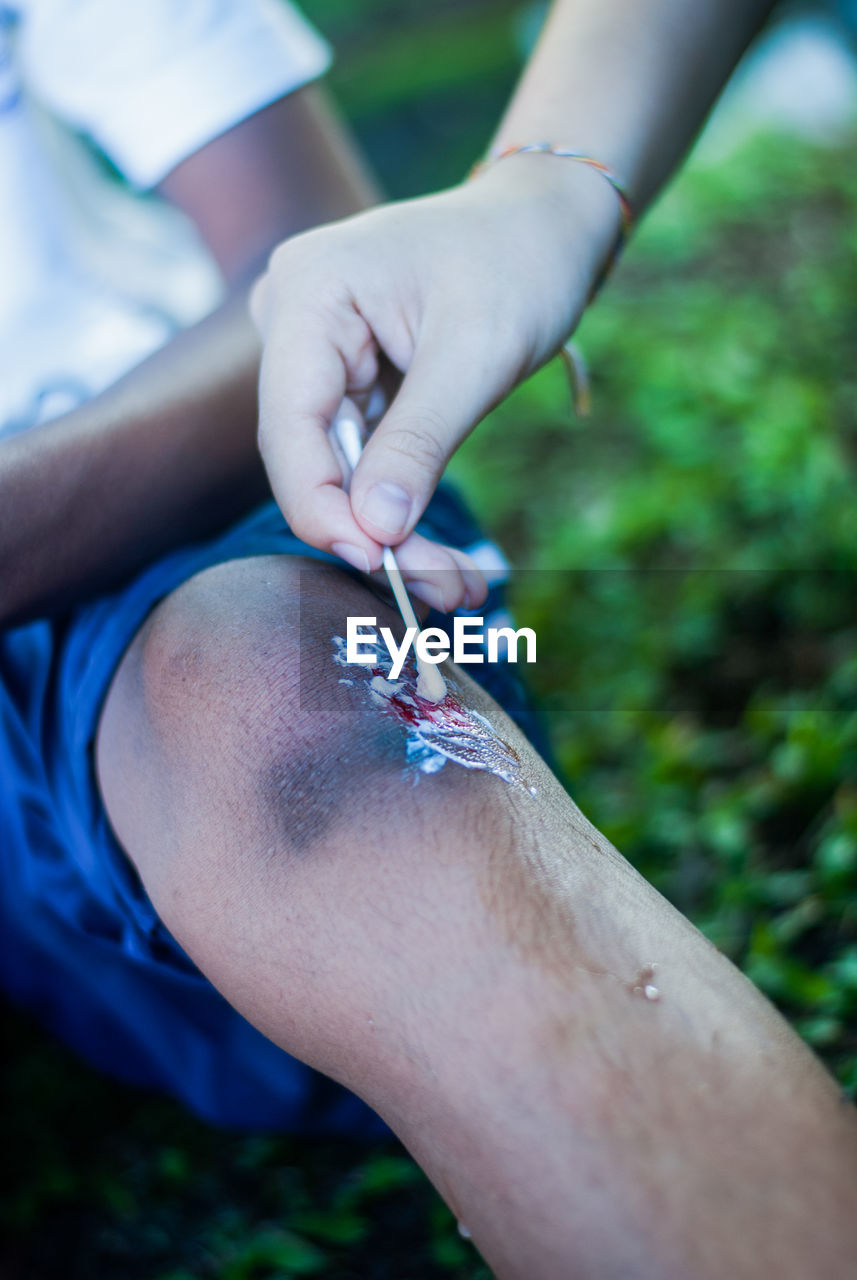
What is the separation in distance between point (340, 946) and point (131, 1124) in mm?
906

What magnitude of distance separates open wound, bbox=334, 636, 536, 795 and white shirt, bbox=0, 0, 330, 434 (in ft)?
1.91

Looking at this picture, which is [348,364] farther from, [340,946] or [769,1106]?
[769,1106]

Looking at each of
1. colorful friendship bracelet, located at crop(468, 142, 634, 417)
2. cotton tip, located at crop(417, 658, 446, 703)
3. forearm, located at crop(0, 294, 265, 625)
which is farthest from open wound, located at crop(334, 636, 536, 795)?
colorful friendship bracelet, located at crop(468, 142, 634, 417)

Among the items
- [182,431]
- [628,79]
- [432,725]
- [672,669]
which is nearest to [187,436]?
[182,431]

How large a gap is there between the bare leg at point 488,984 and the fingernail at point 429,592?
10 cm

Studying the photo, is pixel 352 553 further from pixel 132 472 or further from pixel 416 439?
pixel 132 472

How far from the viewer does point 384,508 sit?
77 cm

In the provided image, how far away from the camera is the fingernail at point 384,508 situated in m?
0.77

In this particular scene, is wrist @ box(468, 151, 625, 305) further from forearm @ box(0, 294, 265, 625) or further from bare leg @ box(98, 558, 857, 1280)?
bare leg @ box(98, 558, 857, 1280)

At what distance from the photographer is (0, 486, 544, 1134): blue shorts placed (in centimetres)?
90

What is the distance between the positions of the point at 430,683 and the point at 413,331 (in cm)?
34

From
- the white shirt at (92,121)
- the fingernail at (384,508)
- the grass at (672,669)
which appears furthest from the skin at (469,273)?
the grass at (672,669)

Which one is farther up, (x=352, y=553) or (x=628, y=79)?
(x=628, y=79)

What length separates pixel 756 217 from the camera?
9.51ft
